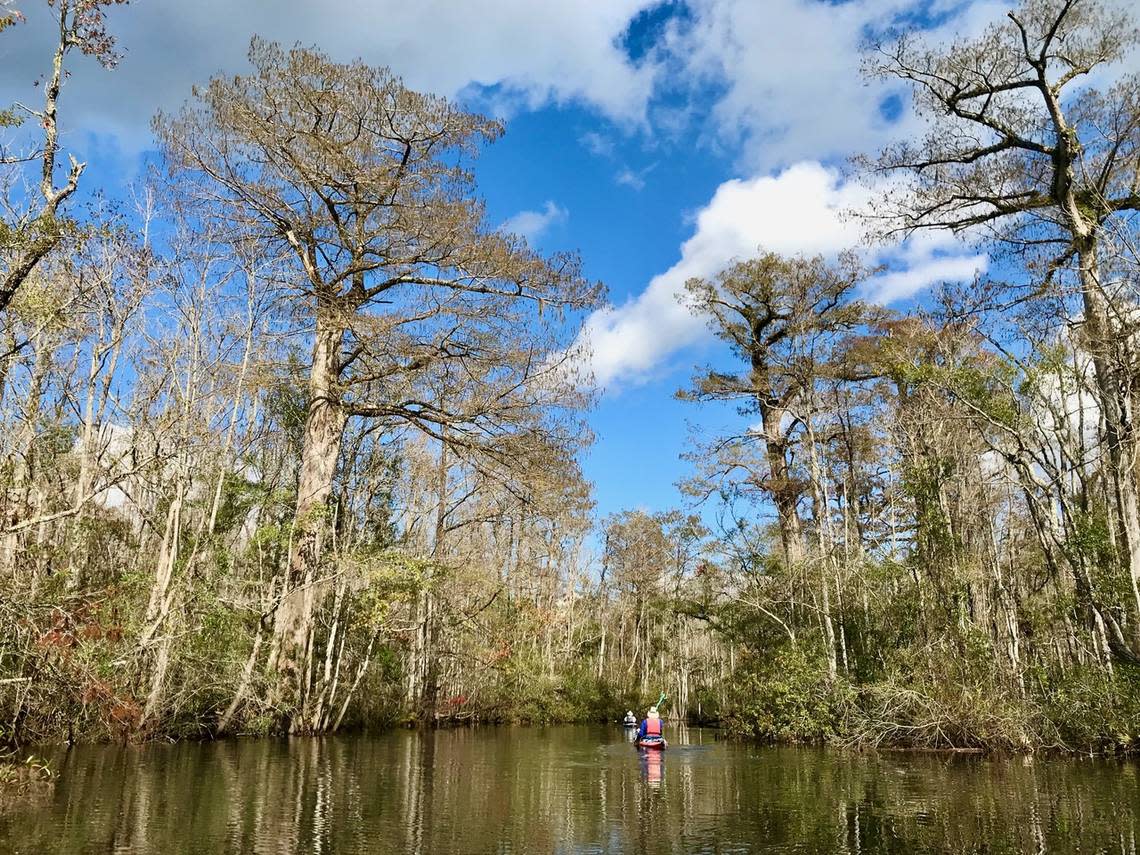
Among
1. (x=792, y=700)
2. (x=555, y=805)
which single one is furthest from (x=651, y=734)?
(x=555, y=805)

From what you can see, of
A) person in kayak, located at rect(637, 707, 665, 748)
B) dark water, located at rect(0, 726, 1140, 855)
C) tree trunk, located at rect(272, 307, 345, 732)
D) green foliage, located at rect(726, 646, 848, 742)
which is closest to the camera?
dark water, located at rect(0, 726, 1140, 855)

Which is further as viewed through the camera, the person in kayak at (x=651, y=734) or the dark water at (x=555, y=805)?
the person in kayak at (x=651, y=734)

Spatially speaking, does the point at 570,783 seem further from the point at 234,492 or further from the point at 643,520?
the point at 643,520

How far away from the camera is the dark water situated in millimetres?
6637

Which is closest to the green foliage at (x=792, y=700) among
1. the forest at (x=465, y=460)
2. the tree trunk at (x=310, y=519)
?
the forest at (x=465, y=460)

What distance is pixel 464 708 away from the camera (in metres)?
27.0

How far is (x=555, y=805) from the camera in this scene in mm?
9258

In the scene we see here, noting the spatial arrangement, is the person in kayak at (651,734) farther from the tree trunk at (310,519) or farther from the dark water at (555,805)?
the tree trunk at (310,519)

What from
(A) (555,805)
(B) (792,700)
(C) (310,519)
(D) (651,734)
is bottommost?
(D) (651,734)

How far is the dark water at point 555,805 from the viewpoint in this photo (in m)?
6.64

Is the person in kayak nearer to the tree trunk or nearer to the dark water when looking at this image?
the dark water

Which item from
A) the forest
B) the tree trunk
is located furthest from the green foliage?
the tree trunk

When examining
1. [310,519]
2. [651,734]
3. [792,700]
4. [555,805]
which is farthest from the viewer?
[792,700]

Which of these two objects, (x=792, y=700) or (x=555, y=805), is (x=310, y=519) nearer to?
(x=555, y=805)
